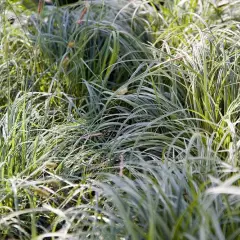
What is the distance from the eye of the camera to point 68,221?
167 centimetres

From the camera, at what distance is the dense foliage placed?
66.1 inches

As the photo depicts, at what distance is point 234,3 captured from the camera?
3049 millimetres

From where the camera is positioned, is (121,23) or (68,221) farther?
(121,23)

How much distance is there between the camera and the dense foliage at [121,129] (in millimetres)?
1678

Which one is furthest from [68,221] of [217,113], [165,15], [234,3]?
[165,15]

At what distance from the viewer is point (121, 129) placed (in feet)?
8.14

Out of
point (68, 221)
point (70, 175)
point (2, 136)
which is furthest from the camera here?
point (2, 136)

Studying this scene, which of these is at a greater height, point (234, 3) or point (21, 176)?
point (234, 3)

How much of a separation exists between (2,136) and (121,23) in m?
1.39

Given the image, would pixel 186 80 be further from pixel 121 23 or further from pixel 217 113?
pixel 121 23

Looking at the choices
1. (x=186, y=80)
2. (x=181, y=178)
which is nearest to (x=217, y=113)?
(x=186, y=80)

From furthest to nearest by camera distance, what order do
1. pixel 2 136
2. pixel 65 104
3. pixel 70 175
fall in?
pixel 65 104 < pixel 2 136 < pixel 70 175

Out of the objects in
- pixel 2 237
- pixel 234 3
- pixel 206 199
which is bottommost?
pixel 2 237

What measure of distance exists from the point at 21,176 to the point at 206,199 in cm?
81
